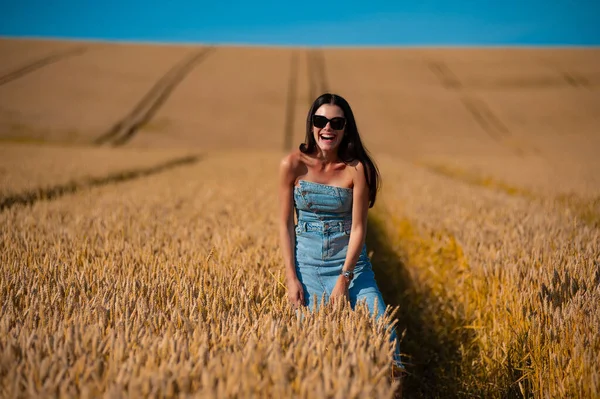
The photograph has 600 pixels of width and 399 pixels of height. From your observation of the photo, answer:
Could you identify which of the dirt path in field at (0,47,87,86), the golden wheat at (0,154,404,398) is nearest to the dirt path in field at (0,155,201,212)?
the golden wheat at (0,154,404,398)

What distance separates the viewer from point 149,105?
41.3m

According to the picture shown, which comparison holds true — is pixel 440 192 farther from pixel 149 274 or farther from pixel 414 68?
pixel 414 68

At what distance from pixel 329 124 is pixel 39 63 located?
57.4 metres

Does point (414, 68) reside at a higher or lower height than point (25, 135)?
higher

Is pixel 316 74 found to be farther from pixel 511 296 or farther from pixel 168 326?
pixel 168 326

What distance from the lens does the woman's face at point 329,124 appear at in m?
2.94

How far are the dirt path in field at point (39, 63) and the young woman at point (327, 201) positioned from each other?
5010 centimetres

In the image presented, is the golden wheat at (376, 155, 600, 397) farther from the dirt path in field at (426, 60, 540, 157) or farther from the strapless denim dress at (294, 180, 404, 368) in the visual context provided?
the dirt path in field at (426, 60, 540, 157)

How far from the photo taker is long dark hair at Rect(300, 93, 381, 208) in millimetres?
2982

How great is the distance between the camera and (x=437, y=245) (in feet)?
15.8

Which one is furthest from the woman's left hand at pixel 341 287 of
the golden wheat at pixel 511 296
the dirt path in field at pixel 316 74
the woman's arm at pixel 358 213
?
the dirt path in field at pixel 316 74

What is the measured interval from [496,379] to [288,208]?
1.85 meters

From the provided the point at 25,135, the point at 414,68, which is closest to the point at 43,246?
the point at 25,135

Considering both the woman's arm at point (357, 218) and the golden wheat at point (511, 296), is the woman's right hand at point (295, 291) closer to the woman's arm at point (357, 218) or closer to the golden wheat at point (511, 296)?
the woman's arm at point (357, 218)
